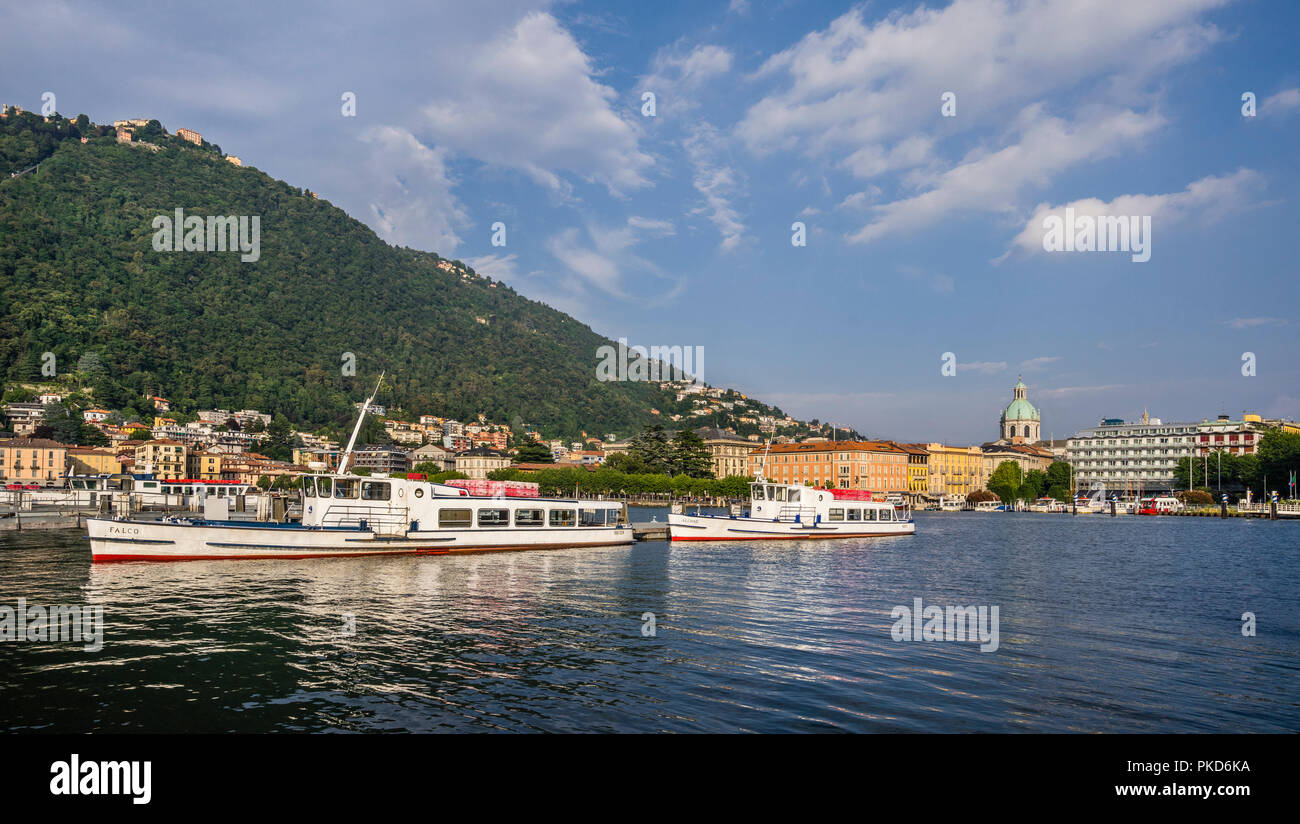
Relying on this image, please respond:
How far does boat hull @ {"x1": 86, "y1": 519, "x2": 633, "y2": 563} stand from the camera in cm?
3566

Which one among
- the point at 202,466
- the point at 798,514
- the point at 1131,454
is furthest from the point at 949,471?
the point at 202,466

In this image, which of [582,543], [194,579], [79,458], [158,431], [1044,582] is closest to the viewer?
[194,579]

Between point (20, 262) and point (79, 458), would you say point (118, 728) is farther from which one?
point (20, 262)

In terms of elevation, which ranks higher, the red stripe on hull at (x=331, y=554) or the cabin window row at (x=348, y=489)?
the cabin window row at (x=348, y=489)

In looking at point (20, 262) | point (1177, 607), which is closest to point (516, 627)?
point (1177, 607)

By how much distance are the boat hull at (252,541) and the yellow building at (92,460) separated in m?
113

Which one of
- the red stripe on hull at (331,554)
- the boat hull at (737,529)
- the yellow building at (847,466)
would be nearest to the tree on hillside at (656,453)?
the yellow building at (847,466)

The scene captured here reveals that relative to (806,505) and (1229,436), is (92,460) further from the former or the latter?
(1229,436)

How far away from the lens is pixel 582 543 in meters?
50.7

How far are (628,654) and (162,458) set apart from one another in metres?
152

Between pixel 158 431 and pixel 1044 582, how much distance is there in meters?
175

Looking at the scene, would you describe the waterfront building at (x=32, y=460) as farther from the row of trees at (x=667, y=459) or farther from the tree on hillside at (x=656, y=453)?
the tree on hillside at (x=656, y=453)

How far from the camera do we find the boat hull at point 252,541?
35.7 meters

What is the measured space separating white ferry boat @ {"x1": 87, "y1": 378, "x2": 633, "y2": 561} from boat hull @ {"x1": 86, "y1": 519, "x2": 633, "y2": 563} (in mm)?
45
